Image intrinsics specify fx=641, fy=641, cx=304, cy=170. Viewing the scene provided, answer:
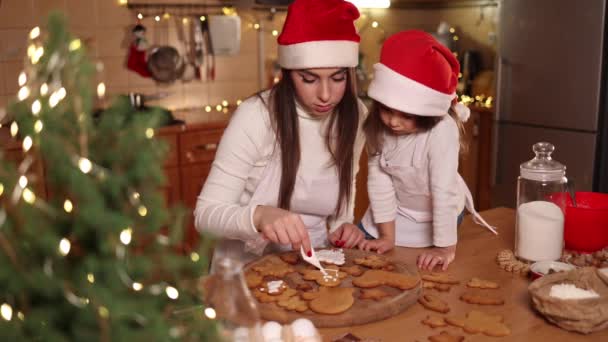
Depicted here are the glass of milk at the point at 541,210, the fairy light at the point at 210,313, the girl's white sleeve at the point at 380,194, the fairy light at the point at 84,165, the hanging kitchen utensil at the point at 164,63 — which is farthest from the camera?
the hanging kitchen utensil at the point at 164,63

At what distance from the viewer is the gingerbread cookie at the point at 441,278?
127cm

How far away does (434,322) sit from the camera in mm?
1094

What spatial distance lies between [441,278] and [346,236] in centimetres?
32

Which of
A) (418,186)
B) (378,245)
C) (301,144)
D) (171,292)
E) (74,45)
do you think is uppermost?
(74,45)

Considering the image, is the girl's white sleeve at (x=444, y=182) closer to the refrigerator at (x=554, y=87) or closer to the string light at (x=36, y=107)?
the string light at (x=36, y=107)

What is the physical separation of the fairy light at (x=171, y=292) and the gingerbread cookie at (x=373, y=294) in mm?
628

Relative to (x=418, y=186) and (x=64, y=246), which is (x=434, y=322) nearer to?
(x=418, y=186)

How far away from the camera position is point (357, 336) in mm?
1050

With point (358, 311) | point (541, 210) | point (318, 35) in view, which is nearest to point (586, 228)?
point (541, 210)

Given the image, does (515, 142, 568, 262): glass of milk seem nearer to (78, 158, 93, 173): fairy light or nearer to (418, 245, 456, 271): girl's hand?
(418, 245, 456, 271): girl's hand

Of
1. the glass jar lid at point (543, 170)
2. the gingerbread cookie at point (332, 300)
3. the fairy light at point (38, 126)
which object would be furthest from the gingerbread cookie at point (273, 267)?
the fairy light at point (38, 126)

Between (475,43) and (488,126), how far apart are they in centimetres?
62

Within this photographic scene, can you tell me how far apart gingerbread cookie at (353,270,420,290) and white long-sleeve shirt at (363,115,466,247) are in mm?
263

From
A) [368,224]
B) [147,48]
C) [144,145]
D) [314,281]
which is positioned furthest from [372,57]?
[144,145]
